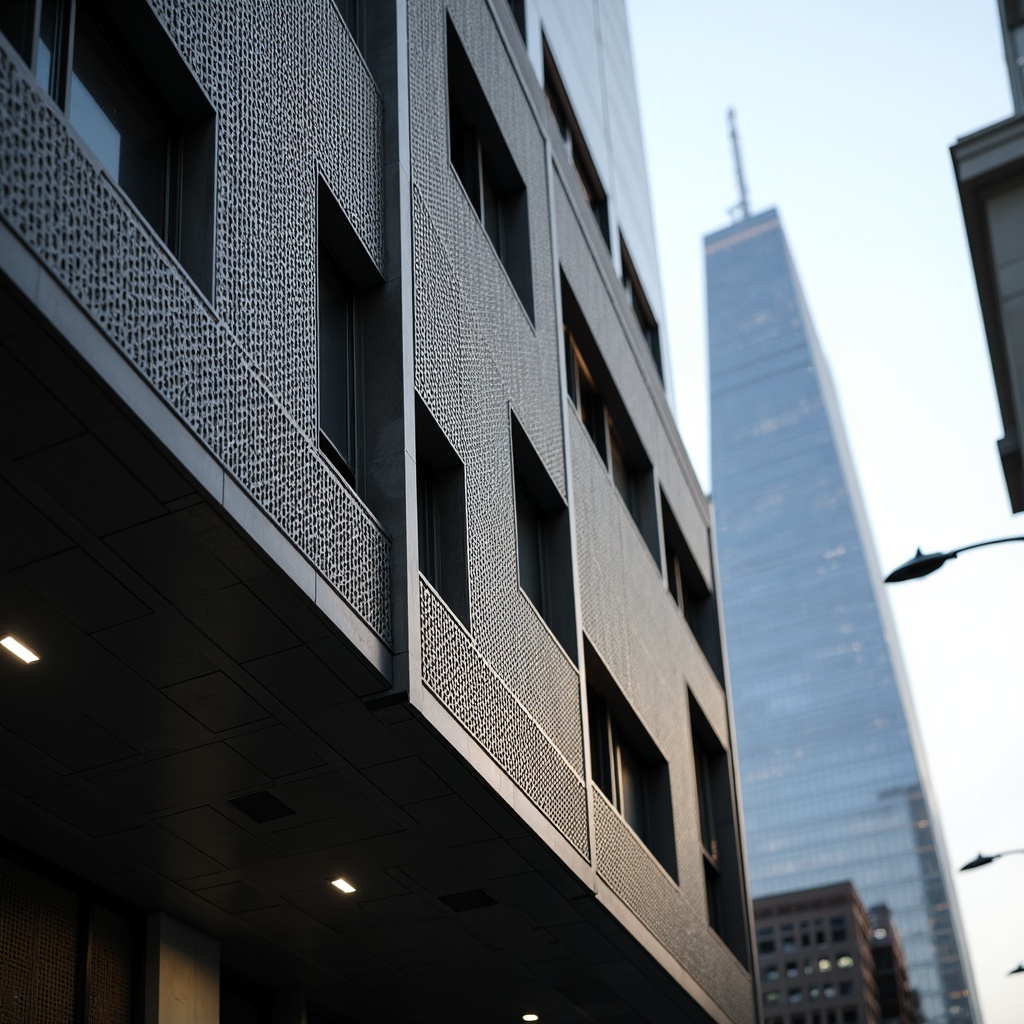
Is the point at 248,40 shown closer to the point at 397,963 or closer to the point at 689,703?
the point at 397,963

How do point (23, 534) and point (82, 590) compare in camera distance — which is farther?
point (82, 590)

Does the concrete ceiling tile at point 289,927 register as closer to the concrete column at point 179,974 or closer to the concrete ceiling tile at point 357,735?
the concrete column at point 179,974

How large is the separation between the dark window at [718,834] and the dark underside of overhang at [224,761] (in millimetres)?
8151

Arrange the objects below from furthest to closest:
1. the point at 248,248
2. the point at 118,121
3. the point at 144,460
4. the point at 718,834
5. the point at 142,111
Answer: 1. the point at 718,834
2. the point at 142,111
3. the point at 248,248
4. the point at 118,121
5. the point at 144,460

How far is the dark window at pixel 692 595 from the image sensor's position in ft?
95.6

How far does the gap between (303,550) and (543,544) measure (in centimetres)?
886

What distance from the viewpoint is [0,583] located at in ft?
31.3

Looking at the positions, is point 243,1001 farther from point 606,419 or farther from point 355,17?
point 606,419

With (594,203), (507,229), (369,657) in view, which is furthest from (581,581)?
(594,203)

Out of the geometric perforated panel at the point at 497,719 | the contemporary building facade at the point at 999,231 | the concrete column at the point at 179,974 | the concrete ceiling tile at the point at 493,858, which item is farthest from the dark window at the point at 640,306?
the concrete column at the point at 179,974

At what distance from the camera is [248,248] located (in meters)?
10.9

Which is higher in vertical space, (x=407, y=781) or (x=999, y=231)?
(x=999, y=231)

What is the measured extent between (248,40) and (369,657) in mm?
5402

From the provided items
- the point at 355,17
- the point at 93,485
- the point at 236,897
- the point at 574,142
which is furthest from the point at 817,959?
the point at 93,485
